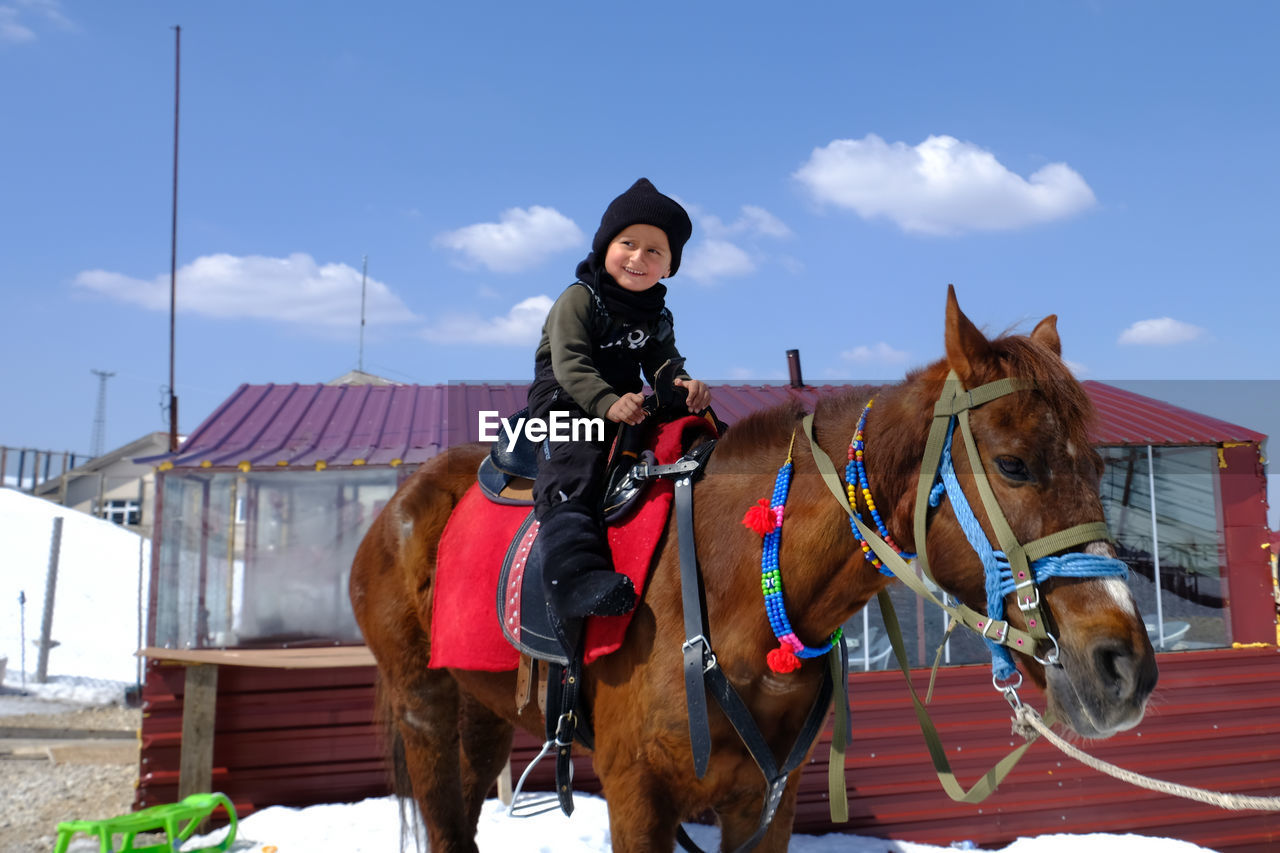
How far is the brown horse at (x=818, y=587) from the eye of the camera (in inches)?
61.7

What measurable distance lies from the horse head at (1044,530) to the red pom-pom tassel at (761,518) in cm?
40

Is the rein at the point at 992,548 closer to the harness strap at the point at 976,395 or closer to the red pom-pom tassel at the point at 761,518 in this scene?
the harness strap at the point at 976,395

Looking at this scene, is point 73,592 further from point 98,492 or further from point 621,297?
point 621,297

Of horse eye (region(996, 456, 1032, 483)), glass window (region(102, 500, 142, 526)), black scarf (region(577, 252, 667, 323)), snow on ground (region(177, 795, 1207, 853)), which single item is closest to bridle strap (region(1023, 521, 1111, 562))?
horse eye (region(996, 456, 1032, 483))

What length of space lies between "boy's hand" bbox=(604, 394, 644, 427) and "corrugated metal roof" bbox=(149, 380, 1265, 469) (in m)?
3.30

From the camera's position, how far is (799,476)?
6.87ft

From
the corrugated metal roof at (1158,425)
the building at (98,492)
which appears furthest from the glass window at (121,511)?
the corrugated metal roof at (1158,425)

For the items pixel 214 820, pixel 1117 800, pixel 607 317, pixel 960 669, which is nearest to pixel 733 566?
pixel 607 317

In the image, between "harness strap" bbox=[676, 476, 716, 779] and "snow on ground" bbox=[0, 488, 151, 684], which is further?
"snow on ground" bbox=[0, 488, 151, 684]

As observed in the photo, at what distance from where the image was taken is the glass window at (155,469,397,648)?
585 cm

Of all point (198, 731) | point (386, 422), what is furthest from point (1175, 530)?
point (198, 731)

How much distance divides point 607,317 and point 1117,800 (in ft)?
19.6

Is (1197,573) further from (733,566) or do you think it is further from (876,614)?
(733,566)

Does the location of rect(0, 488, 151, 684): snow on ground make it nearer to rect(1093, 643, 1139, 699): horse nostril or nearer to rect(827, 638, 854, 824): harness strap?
rect(827, 638, 854, 824): harness strap
